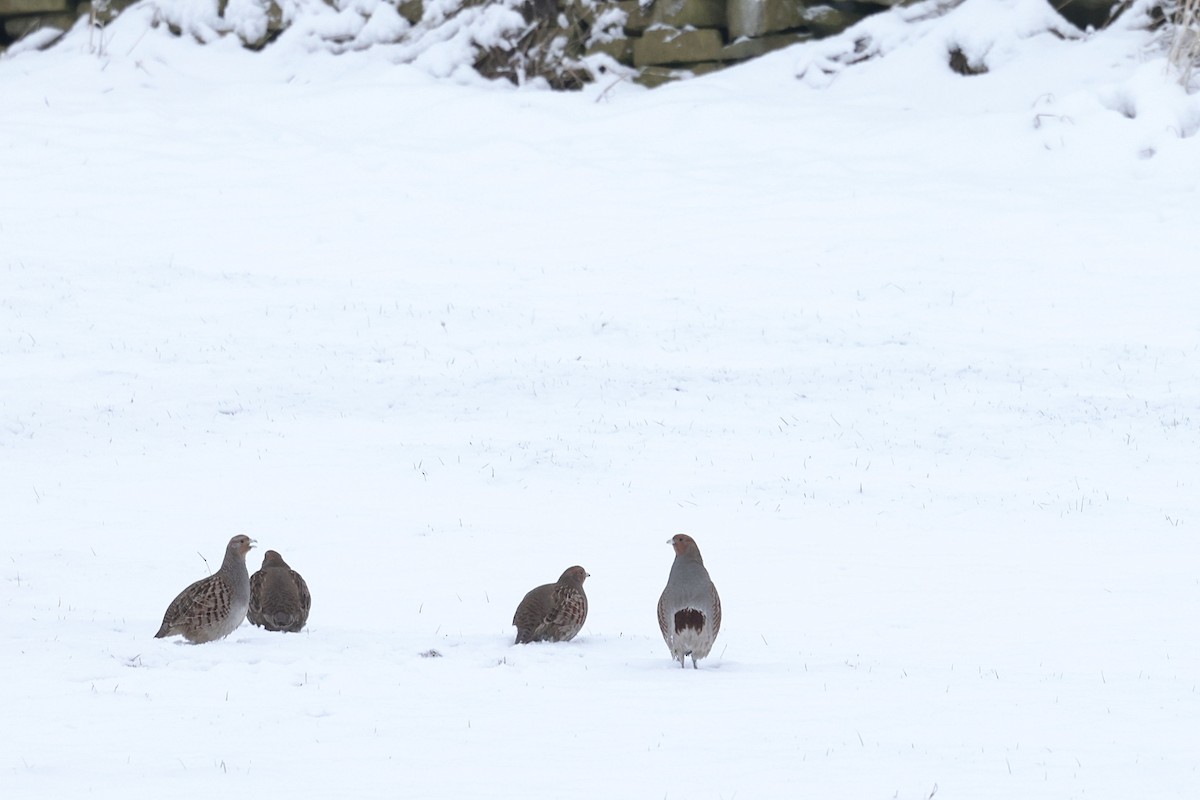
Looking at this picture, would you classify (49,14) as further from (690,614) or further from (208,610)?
(690,614)

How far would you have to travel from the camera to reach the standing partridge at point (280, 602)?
Result: 8.91 meters

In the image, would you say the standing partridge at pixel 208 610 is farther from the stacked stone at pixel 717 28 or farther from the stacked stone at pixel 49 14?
the stacked stone at pixel 49 14

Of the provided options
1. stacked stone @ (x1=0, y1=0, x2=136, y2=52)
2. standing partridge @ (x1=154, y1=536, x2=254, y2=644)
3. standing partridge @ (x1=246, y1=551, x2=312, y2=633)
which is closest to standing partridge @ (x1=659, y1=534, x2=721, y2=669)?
standing partridge @ (x1=246, y1=551, x2=312, y2=633)

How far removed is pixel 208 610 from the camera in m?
8.33

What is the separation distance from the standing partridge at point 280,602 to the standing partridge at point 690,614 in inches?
93.4

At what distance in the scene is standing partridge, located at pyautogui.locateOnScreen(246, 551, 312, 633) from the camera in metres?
8.91

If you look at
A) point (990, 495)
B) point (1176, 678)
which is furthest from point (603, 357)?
point (1176, 678)

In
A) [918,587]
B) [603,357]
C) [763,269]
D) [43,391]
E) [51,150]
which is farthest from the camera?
[51,150]

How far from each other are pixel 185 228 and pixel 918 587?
15.2m

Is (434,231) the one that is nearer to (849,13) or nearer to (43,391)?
(43,391)

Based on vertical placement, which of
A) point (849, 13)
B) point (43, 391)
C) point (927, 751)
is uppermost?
point (849, 13)

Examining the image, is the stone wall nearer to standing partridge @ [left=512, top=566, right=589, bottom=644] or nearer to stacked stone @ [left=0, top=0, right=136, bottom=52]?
stacked stone @ [left=0, top=0, right=136, bottom=52]

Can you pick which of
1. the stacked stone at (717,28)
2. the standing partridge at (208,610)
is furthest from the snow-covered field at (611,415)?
the stacked stone at (717,28)

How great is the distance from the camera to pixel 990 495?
42.5 feet
